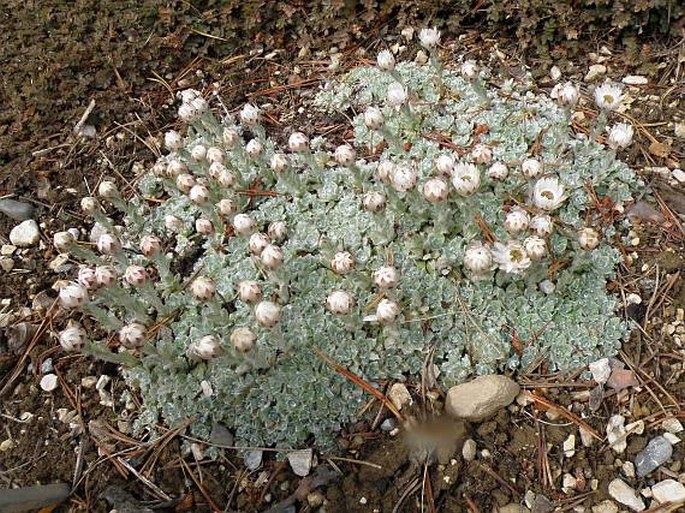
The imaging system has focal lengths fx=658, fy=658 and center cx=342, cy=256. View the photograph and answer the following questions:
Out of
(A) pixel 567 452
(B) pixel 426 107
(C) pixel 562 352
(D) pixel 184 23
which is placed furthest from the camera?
(D) pixel 184 23

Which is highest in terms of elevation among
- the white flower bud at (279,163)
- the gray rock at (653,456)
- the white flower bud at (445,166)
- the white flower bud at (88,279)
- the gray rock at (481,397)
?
the white flower bud at (88,279)

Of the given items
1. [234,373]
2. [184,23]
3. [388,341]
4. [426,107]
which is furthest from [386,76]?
[234,373]

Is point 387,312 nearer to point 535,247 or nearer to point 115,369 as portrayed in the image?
point 535,247

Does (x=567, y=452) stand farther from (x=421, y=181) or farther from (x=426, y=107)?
(x=426, y=107)

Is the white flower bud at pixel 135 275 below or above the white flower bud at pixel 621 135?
above

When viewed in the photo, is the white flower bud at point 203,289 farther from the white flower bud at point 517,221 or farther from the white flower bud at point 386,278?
the white flower bud at point 517,221

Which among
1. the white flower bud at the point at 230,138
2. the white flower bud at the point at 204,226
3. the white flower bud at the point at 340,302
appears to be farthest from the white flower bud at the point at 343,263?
the white flower bud at the point at 230,138
